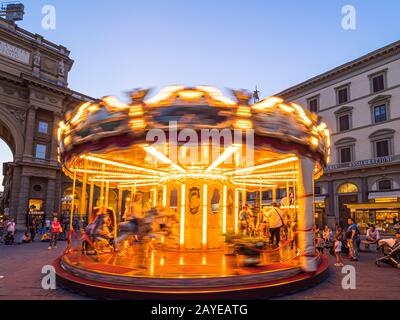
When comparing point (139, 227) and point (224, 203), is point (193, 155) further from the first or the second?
point (139, 227)

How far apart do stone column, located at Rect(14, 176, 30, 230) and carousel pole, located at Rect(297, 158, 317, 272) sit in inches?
1147

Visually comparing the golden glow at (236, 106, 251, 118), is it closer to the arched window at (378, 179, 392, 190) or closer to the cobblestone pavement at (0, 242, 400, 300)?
the cobblestone pavement at (0, 242, 400, 300)

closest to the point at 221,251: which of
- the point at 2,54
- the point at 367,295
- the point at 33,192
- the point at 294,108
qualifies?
the point at 367,295

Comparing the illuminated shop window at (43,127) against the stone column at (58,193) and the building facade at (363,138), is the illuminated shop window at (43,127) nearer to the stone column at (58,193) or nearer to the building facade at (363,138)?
the stone column at (58,193)

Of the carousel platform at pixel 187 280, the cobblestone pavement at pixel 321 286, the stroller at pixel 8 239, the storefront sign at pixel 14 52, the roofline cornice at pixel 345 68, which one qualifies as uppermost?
the storefront sign at pixel 14 52

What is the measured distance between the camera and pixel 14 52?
30.2 metres

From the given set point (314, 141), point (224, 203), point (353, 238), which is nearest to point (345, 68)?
point (353, 238)

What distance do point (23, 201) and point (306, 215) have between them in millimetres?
29820

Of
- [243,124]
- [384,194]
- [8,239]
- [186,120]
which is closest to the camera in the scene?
[186,120]

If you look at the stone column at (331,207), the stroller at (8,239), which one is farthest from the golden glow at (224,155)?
the stone column at (331,207)

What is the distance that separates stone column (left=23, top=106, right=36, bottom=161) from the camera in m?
30.4

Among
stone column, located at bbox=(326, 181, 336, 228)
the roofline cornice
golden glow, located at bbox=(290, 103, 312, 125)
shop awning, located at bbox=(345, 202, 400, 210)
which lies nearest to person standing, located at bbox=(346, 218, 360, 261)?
golden glow, located at bbox=(290, 103, 312, 125)

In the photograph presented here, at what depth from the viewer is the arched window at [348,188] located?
29634 mm
